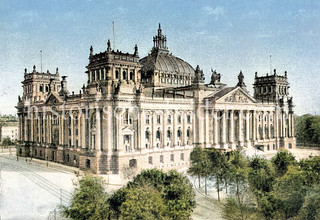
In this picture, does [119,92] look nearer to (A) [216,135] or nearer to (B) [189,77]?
(A) [216,135]

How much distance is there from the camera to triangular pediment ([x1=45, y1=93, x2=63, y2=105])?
7312 cm

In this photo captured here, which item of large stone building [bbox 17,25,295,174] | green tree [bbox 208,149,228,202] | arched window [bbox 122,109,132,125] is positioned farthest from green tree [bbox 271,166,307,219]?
arched window [bbox 122,109,132,125]

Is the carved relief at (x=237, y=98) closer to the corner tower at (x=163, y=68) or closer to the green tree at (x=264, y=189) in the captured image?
the corner tower at (x=163, y=68)

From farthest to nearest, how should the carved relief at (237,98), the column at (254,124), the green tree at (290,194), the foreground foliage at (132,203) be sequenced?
the column at (254,124), the carved relief at (237,98), the green tree at (290,194), the foreground foliage at (132,203)

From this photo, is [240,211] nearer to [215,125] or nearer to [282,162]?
[282,162]

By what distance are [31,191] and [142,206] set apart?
79.1 feet

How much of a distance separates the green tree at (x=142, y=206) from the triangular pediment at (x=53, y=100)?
44.9 metres

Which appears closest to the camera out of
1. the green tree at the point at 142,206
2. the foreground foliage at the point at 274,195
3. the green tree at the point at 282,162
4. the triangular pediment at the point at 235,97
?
the green tree at the point at 142,206

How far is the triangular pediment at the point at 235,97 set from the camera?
7544cm

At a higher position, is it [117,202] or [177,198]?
[177,198]

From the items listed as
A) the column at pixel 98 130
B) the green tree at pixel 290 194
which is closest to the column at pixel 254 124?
the column at pixel 98 130

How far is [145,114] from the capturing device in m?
63.0

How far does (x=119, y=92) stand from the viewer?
58.2 meters

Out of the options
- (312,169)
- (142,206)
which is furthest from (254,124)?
(142,206)
